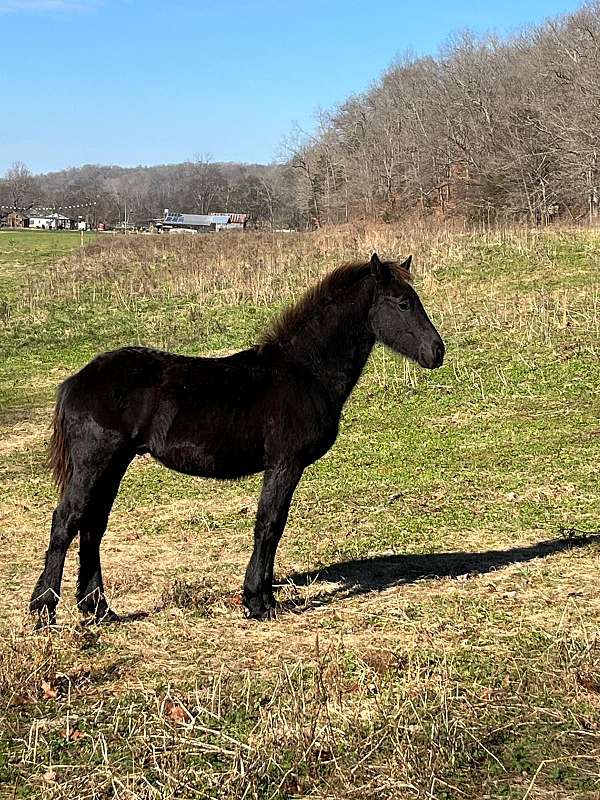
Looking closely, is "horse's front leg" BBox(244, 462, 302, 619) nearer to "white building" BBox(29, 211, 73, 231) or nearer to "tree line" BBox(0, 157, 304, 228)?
"tree line" BBox(0, 157, 304, 228)

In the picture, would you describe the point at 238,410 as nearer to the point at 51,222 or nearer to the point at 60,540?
the point at 60,540

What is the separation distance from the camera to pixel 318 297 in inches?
255

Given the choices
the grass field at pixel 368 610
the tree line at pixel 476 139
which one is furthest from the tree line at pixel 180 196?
the grass field at pixel 368 610

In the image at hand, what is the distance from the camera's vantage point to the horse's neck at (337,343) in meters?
6.29

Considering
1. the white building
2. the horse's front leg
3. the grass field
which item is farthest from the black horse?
the white building

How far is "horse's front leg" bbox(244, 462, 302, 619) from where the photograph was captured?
605cm

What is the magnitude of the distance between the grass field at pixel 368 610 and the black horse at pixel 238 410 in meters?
0.53

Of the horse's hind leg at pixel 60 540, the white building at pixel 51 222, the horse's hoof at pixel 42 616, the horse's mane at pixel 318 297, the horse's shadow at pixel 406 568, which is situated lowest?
the horse's shadow at pixel 406 568

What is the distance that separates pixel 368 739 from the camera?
3971mm

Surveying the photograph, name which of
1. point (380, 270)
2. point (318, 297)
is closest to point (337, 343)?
point (318, 297)

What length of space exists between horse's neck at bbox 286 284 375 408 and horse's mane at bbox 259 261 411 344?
0.18 feet

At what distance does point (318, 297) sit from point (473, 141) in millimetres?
48348

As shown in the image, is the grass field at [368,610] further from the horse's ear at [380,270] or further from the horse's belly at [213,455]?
the horse's ear at [380,270]

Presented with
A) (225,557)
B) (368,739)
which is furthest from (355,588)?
(368,739)
